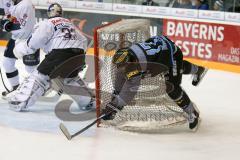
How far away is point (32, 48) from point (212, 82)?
2.21 m

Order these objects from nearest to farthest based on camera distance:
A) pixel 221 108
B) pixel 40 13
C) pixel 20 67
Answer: pixel 221 108 → pixel 20 67 → pixel 40 13

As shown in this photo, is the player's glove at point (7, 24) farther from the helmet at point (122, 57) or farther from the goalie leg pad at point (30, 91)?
the helmet at point (122, 57)

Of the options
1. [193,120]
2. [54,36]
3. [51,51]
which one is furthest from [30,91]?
[193,120]

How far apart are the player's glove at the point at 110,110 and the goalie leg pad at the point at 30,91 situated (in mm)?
726

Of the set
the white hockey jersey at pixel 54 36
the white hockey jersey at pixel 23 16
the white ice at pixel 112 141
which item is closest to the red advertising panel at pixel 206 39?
the white ice at pixel 112 141

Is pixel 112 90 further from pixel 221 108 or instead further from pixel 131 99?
pixel 221 108

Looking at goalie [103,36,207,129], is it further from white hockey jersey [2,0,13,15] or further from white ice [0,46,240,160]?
white hockey jersey [2,0,13,15]

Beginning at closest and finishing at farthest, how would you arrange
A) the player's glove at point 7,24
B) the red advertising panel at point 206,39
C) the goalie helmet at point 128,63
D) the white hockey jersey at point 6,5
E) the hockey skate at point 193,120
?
the goalie helmet at point 128,63 → the hockey skate at point 193,120 → the player's glove at point 7,24 → the white hockey jersey at point 6,5 → the red advertising panel at point 206,39

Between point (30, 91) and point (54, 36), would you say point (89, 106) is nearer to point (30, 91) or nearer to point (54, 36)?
point (30, 91)

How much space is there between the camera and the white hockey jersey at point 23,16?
5207mm

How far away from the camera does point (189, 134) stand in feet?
14.0

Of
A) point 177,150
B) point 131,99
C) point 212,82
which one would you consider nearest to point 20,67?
point 212,82

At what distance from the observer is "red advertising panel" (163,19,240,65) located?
663 centimetres

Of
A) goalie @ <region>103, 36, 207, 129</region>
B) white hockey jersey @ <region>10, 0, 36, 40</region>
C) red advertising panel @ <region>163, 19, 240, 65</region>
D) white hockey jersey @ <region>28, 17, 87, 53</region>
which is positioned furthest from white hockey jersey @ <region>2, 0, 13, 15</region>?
red advertising panel @ <region>163, 19, 240, 65</region>
